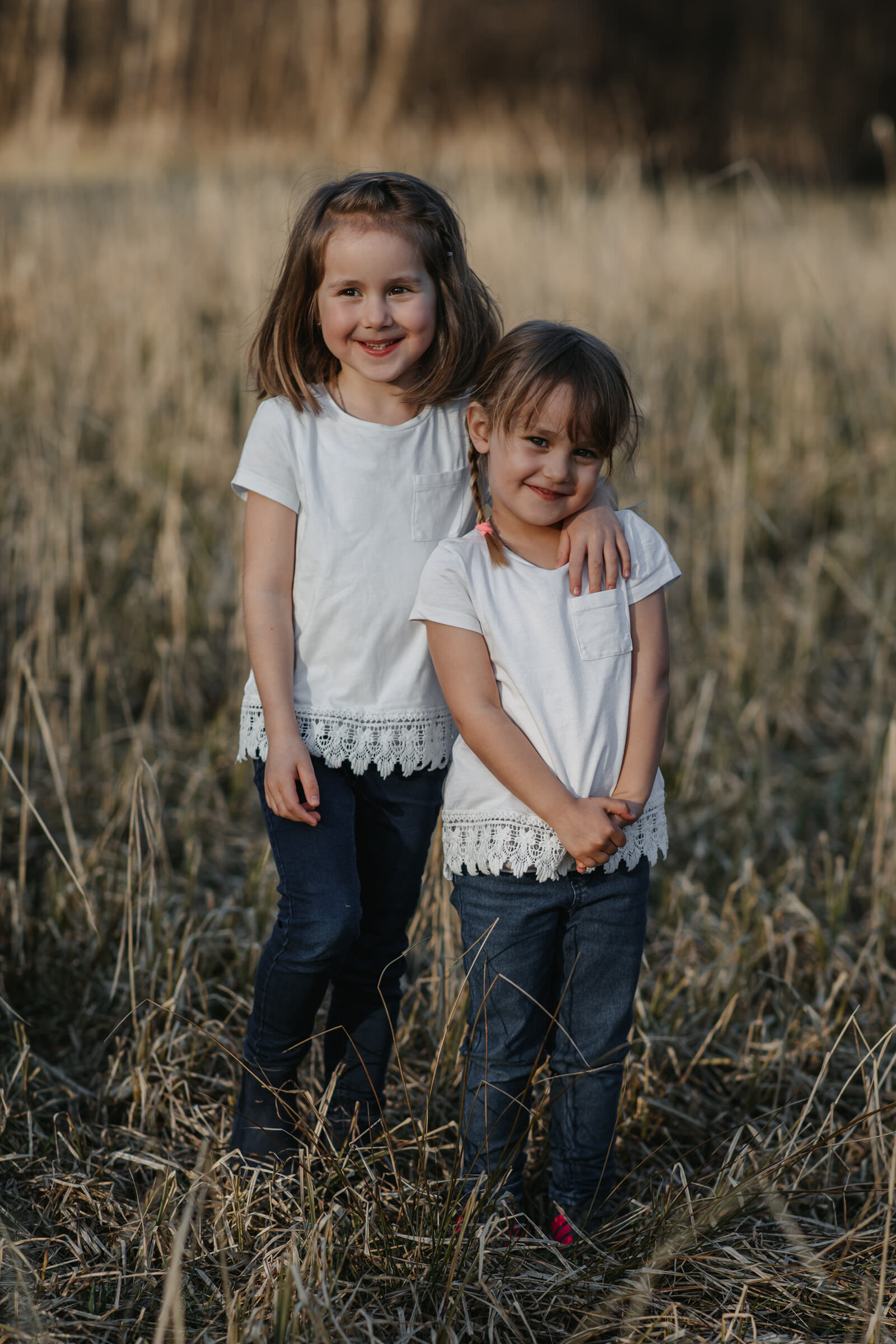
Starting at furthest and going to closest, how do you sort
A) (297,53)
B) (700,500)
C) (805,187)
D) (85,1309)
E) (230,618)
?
(805,187)
(297,53)
(700,500)
(230,618)
(85,1309)

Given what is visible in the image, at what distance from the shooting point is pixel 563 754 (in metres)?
1.49

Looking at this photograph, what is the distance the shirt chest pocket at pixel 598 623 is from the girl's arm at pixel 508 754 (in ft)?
Answer: 0.42

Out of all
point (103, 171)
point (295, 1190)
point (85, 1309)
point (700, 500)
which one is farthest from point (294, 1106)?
point (103, 171)

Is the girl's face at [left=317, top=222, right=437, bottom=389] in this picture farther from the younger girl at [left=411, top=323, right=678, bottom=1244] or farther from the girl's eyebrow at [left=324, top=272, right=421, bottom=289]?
the younger girl at [left=411, top=323, right=678, bottom=1244]

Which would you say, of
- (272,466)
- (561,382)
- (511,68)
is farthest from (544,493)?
(511,68)

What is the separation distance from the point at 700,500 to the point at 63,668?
2.35m

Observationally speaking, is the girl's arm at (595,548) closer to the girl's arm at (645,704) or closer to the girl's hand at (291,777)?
the girl's arm at (645,704)

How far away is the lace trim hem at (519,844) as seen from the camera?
1492 mm

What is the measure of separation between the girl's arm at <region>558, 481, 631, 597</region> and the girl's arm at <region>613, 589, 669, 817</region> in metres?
0.07

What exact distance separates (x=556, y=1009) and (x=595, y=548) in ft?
2.13

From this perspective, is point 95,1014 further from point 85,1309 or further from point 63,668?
point 63,668

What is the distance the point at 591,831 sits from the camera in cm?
143

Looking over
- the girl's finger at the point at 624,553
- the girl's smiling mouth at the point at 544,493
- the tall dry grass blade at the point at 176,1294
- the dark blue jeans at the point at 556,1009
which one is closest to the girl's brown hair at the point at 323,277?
the girl's smiling mouth at the point at 544,493

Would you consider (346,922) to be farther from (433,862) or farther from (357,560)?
(433,862)
